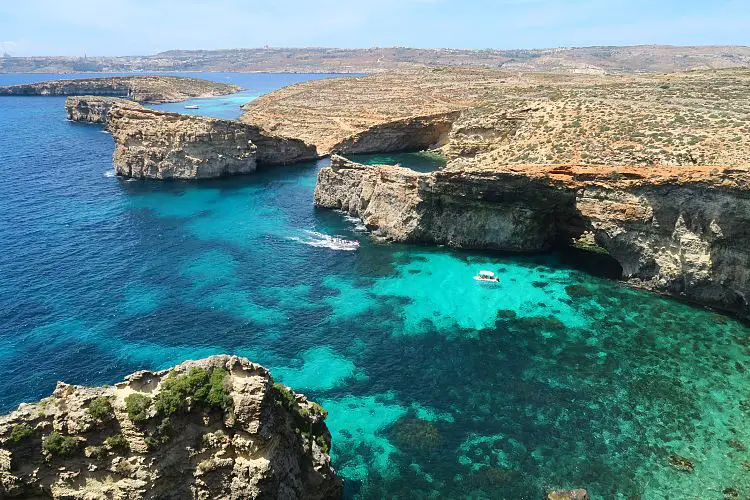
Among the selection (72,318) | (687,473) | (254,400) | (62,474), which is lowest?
(687,473)

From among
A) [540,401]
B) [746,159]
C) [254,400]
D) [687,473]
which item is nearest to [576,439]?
[540,401]

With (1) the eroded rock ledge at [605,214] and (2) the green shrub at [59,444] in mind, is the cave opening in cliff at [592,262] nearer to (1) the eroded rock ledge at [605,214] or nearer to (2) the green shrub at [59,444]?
(1) the eroded rock ledge at [605,214]

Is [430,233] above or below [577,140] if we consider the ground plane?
below

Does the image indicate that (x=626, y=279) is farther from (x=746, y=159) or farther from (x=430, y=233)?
(x=430, y=233)

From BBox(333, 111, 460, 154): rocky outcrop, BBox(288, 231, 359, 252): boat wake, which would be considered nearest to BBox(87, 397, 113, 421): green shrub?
BBox(288, 231, 359, 252): boat wake

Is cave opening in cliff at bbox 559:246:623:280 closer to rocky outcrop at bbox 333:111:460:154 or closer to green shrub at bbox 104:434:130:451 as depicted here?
green shrub at bbox 104:434:130:451

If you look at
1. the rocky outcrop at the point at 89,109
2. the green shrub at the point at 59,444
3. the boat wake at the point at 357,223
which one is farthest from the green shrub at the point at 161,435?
the rocky outcrop at the point at 89,109

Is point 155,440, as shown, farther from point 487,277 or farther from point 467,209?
point 467,209

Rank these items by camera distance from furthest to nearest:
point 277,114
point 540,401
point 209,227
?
point 277,114 → point 209,227 → point 540,401
